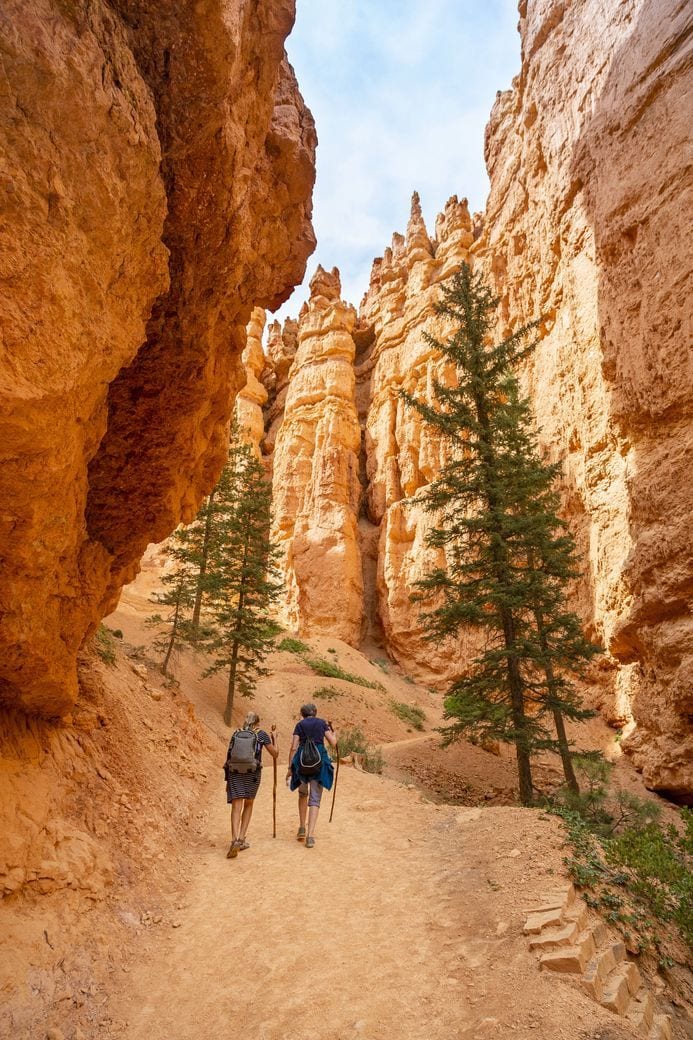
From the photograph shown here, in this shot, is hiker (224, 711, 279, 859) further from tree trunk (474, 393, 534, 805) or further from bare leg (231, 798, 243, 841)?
tree trunk (474, 393, 534, 805)

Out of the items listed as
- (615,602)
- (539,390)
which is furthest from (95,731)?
(539,390)

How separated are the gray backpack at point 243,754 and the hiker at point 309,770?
57cm

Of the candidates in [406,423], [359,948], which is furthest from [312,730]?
[406,423]

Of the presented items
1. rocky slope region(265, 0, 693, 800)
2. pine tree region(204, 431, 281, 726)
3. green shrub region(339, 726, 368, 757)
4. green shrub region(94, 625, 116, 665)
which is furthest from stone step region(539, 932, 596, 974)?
pine tree region(204, 431, 281, 726)

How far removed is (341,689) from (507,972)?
58.5 ft

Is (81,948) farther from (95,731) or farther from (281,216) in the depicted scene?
(281,216)

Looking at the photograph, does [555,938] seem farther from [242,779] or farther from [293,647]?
[293,647]

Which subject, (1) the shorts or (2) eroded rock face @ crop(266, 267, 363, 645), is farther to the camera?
(2) eroded rock face @ crop(266, 267, 363, 645)

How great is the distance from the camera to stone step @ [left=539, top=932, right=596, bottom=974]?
3.79 metres

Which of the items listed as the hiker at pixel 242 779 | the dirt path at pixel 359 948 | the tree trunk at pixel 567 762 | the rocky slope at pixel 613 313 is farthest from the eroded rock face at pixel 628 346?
the hiker at pixel 242 779

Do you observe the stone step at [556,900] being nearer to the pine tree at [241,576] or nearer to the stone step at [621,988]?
the stone step at [621,988]

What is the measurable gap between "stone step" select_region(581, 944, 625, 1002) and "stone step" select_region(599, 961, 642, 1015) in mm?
36

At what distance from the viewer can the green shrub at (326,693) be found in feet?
65.8

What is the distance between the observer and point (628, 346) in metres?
14.7
